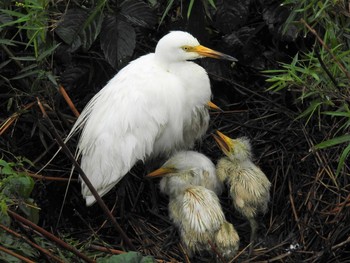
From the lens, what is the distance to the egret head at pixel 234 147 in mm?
2738

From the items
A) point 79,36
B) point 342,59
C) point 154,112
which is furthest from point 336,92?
point 79,36

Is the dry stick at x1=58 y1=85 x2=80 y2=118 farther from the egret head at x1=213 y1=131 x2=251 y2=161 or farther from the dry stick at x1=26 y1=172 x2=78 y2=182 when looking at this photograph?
the egret head at x1=213 y1=131 x2=251 y2=161

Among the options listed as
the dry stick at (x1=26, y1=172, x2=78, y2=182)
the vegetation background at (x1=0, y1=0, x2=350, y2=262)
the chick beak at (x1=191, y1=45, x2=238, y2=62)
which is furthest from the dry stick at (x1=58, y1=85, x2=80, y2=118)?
the chick beak at (x1=191, y1=45, x2=238, y2=62)

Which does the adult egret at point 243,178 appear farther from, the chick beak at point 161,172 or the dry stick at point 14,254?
the dry stick at point 14,254

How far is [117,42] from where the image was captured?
275 cm

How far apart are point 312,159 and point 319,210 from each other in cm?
22

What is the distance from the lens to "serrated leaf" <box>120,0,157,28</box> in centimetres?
279

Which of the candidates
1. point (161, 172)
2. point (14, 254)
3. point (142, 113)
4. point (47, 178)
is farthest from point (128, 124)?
point (14, 254)

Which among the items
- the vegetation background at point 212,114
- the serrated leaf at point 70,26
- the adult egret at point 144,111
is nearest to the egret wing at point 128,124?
the adult egret at point 144,111

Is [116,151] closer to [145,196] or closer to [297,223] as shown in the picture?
[145,196]

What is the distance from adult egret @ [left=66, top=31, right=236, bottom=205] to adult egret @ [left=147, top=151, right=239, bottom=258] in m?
0.09

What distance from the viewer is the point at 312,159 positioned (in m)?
2.76

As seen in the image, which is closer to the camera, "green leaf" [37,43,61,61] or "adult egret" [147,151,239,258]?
"adult egret" [147,151,239,258]

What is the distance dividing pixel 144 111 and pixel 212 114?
0.43 meters
